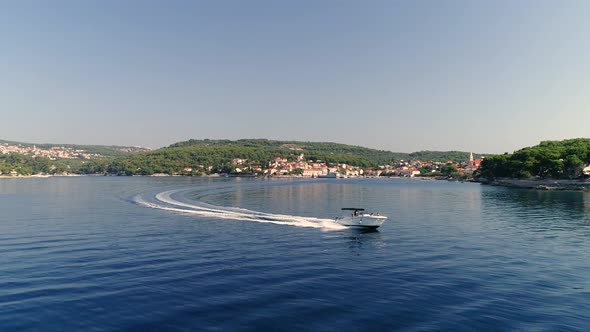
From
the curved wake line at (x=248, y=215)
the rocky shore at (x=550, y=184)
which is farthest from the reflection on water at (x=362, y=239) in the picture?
the rocky shore at (x=550, y=184)

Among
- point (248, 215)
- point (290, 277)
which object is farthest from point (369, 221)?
point (290, 277)

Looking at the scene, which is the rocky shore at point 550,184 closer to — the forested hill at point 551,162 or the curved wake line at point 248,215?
the forested hill at point 551,162

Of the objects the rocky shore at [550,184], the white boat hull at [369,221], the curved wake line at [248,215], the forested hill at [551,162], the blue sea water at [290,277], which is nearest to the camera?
the blue sea water at [290,277]

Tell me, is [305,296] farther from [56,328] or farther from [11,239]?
[11,239]

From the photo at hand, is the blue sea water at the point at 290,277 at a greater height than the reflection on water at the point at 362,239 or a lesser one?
greater

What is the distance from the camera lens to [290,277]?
2197 centimetres

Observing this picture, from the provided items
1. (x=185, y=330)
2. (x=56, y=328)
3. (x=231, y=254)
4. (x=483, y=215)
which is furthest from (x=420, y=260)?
(x=483, y=215)

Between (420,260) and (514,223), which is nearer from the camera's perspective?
(420,260)

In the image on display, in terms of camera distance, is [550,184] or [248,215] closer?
[248,215]

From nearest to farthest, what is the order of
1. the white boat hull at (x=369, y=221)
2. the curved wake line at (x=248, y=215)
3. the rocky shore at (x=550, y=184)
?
the white boat hull at (x=369, y=221), the curved wake line at (x=248, y=215), the rocky shore at (x=550, y=184)

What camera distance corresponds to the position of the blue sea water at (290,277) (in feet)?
52.6

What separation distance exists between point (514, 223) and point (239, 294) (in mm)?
38628

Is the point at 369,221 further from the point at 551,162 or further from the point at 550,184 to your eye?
the point at 551,162

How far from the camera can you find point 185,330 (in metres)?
14.9
